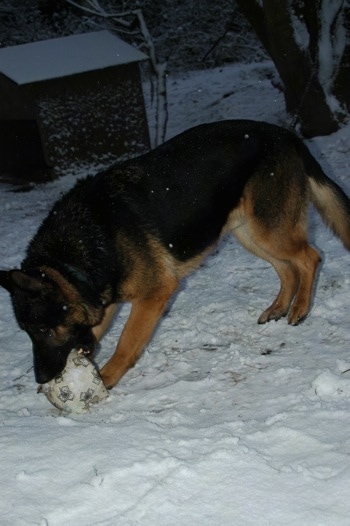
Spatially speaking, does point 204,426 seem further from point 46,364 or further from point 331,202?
point 331,202

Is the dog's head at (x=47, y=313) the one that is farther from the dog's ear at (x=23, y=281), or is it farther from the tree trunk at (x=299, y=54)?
the tree trunk at (x=299, y=54)

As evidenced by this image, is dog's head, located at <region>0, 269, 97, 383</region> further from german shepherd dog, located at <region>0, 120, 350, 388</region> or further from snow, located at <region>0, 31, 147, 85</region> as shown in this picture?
snow, located at <region>0, 31, 147, 85</region>

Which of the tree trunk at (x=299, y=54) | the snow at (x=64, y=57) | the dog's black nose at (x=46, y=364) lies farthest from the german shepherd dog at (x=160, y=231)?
the snow at (x=64, y=57)

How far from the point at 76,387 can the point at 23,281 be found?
0.78 m

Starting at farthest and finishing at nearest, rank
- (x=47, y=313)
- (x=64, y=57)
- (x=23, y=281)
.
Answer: (x=64, y=57) → (x=47, y=313) → (x=23, y=281)

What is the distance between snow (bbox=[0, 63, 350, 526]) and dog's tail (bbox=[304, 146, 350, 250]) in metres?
0.56

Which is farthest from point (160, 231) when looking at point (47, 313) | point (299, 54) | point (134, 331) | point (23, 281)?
point (299, 54)

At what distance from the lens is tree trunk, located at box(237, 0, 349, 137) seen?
32.8 feet

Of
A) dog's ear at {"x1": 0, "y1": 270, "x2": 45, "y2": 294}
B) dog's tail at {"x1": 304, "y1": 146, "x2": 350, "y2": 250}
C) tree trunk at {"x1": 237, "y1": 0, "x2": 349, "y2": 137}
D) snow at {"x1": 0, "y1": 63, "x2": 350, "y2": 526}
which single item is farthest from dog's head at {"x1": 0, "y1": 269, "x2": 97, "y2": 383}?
tree trunk at {"x1": 237, "y1": 0, "x2": 349, "y2": 137}

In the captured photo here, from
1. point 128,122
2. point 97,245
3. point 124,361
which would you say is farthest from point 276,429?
point 128,122

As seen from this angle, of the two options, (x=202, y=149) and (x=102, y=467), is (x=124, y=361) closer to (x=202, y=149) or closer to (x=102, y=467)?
(x=102, y=467)

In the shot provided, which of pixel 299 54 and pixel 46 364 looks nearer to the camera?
pixel 46 364

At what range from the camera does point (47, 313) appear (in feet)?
12.8

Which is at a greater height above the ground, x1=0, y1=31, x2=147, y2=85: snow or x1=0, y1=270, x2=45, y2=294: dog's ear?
x1=0, y1=270, x2=45, y2=294: dog's ear
